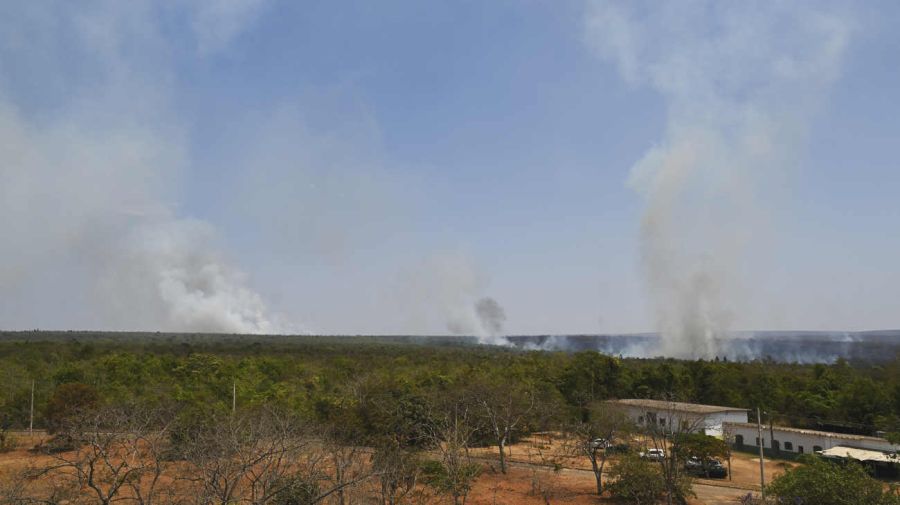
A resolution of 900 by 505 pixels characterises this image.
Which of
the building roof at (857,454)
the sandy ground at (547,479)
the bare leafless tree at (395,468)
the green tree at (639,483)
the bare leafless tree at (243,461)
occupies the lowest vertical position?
the sandy ground at (547,479)

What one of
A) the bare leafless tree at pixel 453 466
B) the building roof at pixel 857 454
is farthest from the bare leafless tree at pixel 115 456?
the building roof at pixel 857 454

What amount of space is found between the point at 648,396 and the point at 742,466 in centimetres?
2089

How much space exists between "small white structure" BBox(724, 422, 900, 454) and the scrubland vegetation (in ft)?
6.24

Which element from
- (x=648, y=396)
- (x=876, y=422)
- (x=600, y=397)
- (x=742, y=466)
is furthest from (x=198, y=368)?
(x=876, y=422)

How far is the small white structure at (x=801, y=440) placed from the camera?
39031mm

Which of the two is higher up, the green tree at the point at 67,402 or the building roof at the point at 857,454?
the green tree at the point at 67,402

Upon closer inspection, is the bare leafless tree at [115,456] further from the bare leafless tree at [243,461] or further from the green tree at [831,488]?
the green tree at [831,488]

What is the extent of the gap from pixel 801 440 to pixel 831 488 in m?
26.6

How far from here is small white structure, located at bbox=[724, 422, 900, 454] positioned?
39.0 m

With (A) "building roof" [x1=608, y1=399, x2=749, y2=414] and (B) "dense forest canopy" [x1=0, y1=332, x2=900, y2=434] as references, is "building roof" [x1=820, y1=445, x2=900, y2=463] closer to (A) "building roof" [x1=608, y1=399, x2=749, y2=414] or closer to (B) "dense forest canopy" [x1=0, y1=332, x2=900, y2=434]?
(B) "dense forest canopy" [x1=0, y1=332, x2=900, y2=434]

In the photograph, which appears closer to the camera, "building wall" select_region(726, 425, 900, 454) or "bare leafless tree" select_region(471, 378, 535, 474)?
"building wall" select_region(726, 425, 900, 454)

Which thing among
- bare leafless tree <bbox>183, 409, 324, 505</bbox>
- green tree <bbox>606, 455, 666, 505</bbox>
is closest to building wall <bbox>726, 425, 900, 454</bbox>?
green tree <bbox>606, 455, 666, 505</bbox>

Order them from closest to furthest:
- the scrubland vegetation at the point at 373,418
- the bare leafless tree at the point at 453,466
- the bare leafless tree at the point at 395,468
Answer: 1. the scrubland vegetation at the point at 373,418
2. the bare leafless tree at the point at 395,468
3. the bare leafless tree at the point at 453,466

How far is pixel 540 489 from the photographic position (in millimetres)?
30750
